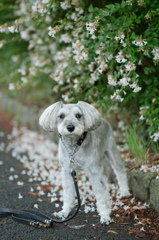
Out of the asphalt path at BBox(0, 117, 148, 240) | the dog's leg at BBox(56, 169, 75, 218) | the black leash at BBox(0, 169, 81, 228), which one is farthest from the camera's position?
the dog's leg at BBox(56, 169, 75, 218)

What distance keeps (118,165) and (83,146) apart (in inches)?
35.5

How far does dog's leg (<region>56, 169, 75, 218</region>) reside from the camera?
3311 millimetres

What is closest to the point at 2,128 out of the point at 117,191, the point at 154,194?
the point at 117,191

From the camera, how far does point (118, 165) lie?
149 inches

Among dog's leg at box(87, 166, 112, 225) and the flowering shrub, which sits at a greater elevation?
the flowering shrub

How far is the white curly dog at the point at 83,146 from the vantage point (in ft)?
9.13

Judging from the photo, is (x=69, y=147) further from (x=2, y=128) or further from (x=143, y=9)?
(x=2, y=128)

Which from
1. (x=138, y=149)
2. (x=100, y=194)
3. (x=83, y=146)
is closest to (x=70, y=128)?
(x=83, y=146)

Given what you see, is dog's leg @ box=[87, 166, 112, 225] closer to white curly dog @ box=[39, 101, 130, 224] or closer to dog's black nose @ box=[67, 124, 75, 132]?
white curly dog @ box=[39, 101, 130, 224]

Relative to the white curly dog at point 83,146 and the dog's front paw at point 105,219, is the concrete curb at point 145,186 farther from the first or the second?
the dog's front paw at point 105,219

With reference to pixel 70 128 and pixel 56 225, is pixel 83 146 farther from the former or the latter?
pixel 56 225

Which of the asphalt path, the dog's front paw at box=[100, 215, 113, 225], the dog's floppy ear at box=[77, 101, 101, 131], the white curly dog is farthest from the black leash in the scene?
the dog's floppy ear at box=[77, 101, 101, 131]

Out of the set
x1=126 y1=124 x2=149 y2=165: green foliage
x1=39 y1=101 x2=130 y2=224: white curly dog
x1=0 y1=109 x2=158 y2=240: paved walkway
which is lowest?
x1=0 y1=109 x2=158 y2=240: paved walkway

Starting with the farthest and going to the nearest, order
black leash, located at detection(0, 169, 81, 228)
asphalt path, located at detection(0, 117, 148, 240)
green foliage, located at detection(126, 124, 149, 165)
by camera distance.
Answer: green foliage, located at detection(126, 124, 149, 165), black leash, located at detection(0, 169, 81, 228), asphalt path, located at detection(0, 117, 148, 240)
